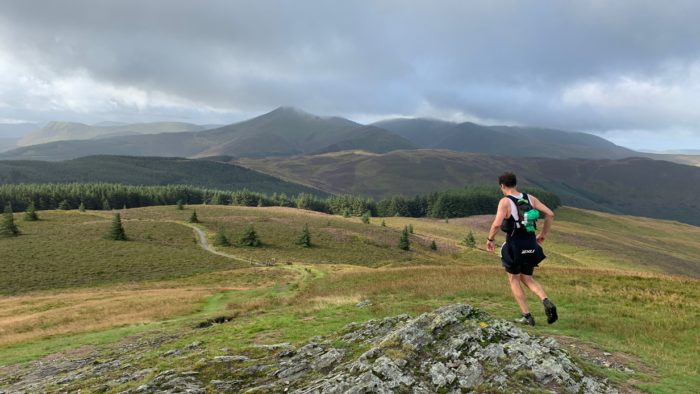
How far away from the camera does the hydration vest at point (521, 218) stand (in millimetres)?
10523

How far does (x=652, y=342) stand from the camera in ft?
35.3

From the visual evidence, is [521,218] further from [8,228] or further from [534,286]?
[8,228]

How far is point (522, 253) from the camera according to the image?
1094 cm

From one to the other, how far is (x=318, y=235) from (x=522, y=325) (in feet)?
256

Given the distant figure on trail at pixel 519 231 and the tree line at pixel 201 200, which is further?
the tree line at pixel 201 200

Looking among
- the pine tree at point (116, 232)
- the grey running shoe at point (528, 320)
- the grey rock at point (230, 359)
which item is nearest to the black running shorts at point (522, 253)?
the grey running shoe at point (528, 320)

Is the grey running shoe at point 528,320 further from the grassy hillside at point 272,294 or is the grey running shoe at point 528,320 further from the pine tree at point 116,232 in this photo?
the pine tree at point 116,232

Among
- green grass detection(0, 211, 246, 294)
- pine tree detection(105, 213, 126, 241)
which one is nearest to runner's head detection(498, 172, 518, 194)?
green grass detection(0, 211, 246, 294)

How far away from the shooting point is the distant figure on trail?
1059 cm

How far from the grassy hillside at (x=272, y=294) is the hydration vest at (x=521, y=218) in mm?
3151

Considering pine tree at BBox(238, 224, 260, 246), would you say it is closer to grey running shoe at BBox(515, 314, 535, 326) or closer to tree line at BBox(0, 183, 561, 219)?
grey running shoe at BBox(515, 314, 535, 326)

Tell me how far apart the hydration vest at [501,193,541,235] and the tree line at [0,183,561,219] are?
13601 centimetres

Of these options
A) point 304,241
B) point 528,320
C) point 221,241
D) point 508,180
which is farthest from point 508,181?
point 221,241

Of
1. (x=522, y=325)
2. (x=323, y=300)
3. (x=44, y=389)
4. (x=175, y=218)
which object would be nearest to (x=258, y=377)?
(x=44, y=389)
